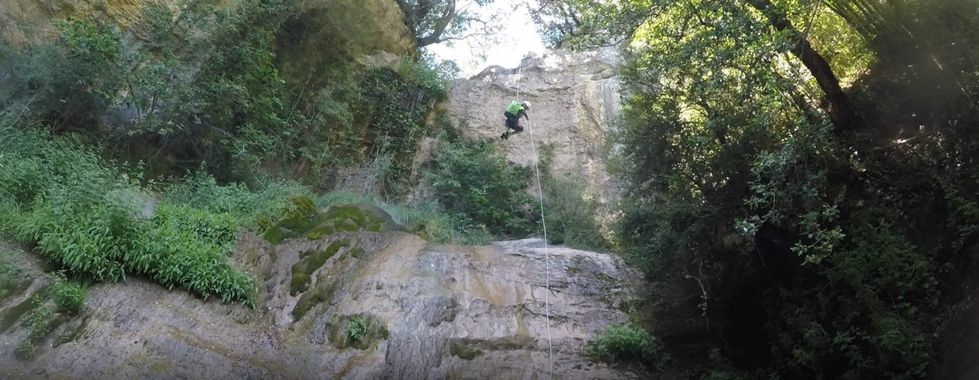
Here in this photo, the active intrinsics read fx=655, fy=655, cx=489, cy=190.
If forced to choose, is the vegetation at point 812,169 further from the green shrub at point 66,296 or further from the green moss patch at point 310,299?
the green shrub at point 66,296

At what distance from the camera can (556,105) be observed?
2298cm

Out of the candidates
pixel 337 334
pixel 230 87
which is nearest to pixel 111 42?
pixel 230 87

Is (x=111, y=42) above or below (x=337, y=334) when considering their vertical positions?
above

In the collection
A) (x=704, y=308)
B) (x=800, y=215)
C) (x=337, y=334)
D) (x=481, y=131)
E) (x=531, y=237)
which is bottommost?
(x=337, y=334)

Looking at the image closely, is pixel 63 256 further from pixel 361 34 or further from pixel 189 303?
pixel 361 34

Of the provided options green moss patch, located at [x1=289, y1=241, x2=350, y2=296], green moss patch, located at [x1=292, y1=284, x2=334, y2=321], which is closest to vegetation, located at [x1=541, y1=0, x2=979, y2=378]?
green moss patch, located at [x1=289, y1=241, x2=350, y2=296]

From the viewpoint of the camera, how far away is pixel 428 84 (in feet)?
68.2

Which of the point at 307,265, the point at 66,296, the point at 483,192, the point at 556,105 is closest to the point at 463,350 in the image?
the point at 307,265

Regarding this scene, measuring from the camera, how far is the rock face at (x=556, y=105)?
70.5 feet

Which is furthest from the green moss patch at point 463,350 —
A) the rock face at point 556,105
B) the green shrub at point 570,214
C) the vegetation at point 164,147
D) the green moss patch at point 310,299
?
the rock face at point 556,105

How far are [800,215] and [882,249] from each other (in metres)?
0.99

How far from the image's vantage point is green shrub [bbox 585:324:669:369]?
9898 millimetres

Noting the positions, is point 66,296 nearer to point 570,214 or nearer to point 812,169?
point 812,169

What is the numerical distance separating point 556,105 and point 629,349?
14.1 metres
